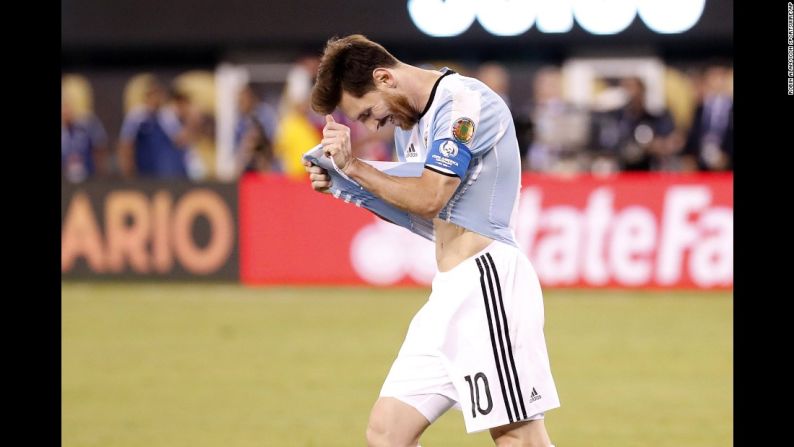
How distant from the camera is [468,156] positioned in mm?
5176

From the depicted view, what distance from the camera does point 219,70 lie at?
24.7 metres

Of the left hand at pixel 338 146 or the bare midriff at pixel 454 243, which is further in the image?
the bare midriff at pixel 454 243

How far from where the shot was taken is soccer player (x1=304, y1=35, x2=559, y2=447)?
206 inches

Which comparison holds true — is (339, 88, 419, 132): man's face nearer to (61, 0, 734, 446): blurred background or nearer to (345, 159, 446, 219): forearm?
(345, 159, 446, 219): forearm

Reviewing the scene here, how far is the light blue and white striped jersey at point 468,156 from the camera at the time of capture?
17.0ft

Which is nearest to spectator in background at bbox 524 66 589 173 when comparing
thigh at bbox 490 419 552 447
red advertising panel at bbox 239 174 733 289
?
red advertising panel at bbox 239 174 733 289

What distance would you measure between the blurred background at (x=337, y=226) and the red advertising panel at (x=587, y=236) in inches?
1.1

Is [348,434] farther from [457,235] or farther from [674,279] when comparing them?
[674,279]

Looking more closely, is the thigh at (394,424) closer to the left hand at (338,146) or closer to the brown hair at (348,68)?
the left hand at (338,146)

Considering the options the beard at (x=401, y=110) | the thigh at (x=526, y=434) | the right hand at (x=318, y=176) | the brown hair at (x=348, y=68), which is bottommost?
the thigh at (x=526, y=434)

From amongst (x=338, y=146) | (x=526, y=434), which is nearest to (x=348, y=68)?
(x=338, y=146)

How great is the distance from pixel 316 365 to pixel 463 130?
245 inches

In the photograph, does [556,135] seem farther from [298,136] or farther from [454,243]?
[454,243]

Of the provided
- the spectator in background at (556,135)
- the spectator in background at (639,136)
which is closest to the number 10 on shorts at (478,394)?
the spectator in background at (639,136)
